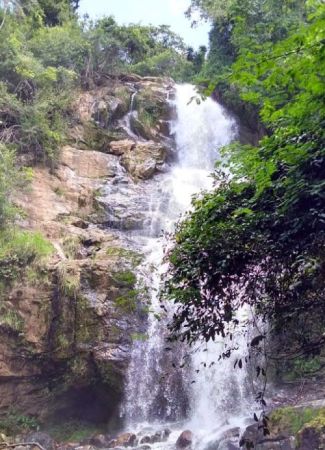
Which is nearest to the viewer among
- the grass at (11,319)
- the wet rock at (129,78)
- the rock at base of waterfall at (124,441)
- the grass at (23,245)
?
the rock at base of waterfall at (124,441)

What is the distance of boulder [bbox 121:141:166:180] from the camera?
15.4 m

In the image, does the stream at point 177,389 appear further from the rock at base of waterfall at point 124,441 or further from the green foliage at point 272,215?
the green foliage at point 272,215

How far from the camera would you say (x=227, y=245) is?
4.11m

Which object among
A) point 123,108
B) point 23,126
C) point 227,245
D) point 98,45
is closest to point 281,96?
point 227,245

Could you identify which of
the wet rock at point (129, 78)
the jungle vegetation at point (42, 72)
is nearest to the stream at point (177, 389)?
the jungle vegetation at point (42, 72)

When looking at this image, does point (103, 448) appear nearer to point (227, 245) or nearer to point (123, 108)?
point (227, 245)

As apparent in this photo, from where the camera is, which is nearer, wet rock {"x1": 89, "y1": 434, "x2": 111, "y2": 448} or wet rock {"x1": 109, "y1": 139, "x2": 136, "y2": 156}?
wet rock {"x1": 89, "y1": 434, "x2": 111, "y2": 448}

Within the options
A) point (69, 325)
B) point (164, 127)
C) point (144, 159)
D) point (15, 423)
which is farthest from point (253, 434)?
point (164, 127)

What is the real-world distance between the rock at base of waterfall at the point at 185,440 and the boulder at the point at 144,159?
28.0 feet

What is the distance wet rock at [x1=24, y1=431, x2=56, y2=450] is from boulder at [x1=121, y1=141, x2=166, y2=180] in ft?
26.2

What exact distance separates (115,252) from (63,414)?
3.80m

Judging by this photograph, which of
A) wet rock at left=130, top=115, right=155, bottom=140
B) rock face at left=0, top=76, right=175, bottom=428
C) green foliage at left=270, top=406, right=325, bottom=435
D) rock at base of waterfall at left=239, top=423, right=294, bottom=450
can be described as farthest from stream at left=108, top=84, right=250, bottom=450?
wet rock at left=130, top=115, right=155, bottom=140

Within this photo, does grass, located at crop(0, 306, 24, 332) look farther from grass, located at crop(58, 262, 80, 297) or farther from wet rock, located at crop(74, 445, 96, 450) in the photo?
wet rock, located at crop(74, 445, 96, 450)

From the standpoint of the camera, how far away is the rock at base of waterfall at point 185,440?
8367 mm
